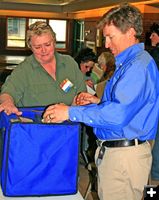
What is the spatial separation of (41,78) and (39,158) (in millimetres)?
803

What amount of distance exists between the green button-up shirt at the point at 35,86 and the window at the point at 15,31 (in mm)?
12929

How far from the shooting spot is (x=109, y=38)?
1.67 m

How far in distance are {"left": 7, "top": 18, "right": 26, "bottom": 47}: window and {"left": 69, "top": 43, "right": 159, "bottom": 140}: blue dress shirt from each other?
13.7 m

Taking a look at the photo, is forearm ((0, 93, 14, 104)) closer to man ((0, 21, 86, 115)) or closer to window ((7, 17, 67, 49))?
man ((0, 21, 86, 115))

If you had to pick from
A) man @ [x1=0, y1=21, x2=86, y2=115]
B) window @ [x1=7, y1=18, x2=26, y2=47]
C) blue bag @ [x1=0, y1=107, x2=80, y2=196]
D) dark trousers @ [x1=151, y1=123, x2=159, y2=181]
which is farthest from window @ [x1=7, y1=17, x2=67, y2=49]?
blue bag @ [x1=0, y1=107, x2=80, y2=196]

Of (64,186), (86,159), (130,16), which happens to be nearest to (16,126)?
(64,186)

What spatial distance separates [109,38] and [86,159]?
2.51 metres

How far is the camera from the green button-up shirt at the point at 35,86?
2.28 meters

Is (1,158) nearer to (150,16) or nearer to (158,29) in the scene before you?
(158,29)

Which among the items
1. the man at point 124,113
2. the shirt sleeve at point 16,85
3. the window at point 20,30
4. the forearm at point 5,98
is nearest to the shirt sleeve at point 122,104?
the man at point 124,113

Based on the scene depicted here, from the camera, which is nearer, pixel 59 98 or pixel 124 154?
pixel 124 154

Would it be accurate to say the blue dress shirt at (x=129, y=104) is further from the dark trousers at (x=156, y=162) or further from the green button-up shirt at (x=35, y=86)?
the dark trousers at (x=156, y=162)

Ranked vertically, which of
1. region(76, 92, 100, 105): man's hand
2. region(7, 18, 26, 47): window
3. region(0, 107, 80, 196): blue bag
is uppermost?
region(7, 18, 26, 47): window

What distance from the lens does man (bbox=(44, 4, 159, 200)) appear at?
1562 millimetres
